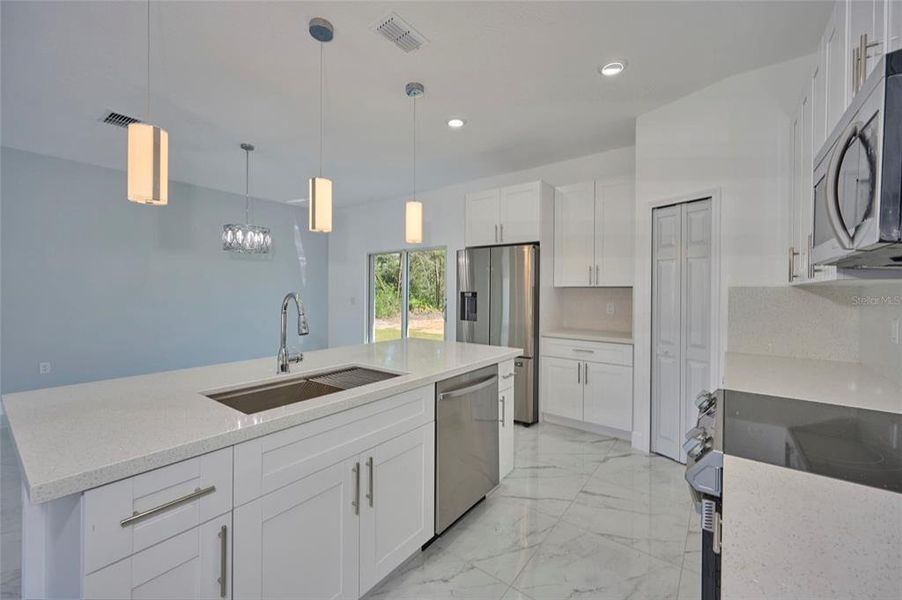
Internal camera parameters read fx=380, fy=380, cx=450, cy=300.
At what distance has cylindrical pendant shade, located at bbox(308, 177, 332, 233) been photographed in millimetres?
2018

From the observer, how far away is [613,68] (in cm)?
243

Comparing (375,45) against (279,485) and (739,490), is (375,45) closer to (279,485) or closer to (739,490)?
(279,485)

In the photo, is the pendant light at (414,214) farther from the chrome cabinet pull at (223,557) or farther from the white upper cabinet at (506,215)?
the chrome cabinet pull at (223,557)

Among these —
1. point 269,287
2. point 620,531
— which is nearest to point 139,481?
point 620,531

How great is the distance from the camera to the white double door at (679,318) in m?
2.73

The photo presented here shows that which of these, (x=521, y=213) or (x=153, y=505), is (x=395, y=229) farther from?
(x=153, y=505)

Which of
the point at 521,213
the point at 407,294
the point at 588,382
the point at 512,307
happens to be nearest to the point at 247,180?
the point at 407,294

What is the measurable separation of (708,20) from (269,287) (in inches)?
228

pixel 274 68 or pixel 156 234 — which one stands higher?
pixel 274 68

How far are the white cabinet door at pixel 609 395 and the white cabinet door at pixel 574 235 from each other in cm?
88

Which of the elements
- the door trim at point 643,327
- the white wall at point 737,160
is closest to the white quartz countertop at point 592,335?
the door trim at point 643,327

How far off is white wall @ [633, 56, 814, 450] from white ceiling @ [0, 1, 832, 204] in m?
0.14

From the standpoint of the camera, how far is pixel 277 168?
4.43 m

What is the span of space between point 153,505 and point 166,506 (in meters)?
0.03
